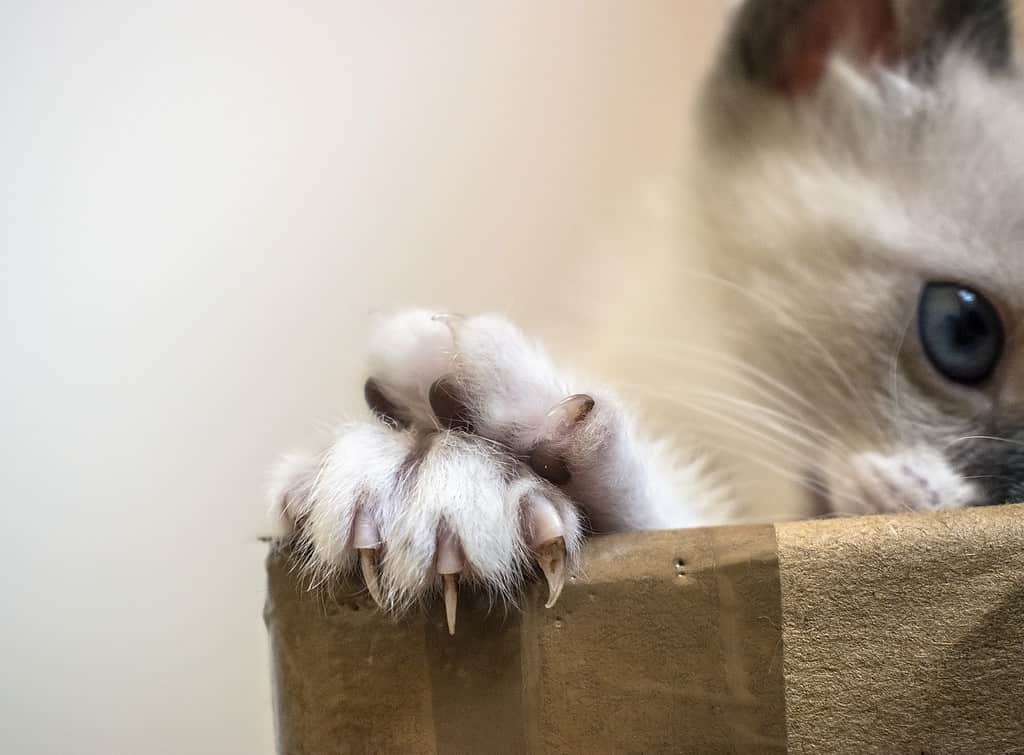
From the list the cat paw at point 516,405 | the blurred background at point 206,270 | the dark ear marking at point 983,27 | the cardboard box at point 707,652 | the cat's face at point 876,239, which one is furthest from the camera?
the blurred background at point 206,270

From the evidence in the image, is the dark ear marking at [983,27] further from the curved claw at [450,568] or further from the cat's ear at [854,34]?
the curved claw at [450,568]

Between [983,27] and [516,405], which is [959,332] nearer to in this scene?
[983,27]

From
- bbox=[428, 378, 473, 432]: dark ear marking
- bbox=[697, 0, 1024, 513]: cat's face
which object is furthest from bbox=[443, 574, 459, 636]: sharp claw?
bbox=[697, 0, 1024, 513]: cat's face

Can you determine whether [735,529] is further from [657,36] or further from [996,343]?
[657,36]

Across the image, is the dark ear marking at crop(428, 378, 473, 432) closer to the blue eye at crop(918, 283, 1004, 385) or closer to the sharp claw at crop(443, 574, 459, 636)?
the sharp claw at crop(443, 574, 459, 636)

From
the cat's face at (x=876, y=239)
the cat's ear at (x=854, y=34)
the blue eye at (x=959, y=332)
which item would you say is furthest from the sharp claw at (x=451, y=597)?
the cat's ear at (x=854, y=34)

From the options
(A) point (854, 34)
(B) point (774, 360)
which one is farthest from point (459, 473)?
(A) point (854, 34)
